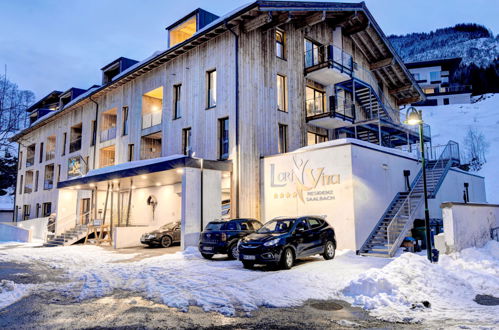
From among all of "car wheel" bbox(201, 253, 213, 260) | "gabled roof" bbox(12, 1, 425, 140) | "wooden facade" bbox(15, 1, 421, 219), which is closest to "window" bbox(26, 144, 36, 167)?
"gabled roof" bbox(12, 1, 425, 140)

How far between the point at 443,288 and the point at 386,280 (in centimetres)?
141

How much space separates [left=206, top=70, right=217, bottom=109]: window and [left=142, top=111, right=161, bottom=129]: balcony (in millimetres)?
4894

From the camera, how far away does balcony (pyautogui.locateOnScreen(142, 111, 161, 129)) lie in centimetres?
2433

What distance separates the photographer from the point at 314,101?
23.2 m

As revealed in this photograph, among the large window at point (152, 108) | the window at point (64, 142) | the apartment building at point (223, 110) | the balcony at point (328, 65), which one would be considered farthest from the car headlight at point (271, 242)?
the window at point (64, 142)

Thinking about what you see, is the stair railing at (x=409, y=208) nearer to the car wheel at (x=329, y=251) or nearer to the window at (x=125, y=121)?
the car wheel at (x=329, y=251)

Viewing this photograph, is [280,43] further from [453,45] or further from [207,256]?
[453,45]

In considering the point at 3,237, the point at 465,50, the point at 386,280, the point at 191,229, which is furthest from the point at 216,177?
the point at 465,50

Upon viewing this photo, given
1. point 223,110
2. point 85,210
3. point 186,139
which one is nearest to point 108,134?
point 85,210

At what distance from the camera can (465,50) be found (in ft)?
333

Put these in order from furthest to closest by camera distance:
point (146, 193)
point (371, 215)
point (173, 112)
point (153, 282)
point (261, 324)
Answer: point (146, 193) → point (173, 112) → point (371, 215) → point (153, 282) → point (261, 324)

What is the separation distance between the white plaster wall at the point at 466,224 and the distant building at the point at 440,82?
5630 centimetres

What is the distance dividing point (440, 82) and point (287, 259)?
73950 millimetres

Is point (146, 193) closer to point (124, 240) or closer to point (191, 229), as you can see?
point (124, 240)
